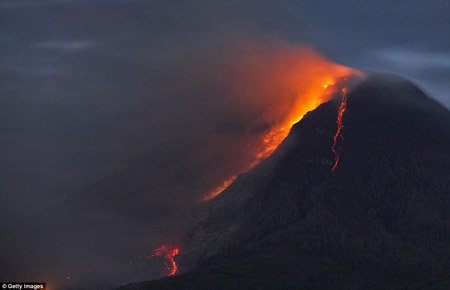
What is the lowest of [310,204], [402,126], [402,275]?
[402,275]

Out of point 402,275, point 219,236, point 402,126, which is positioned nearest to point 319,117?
point 402,126

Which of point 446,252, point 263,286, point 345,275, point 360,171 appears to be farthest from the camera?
point 360,171

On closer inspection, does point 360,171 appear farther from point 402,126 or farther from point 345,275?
point 345,275

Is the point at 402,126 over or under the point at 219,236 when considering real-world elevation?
over

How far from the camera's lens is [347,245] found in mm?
67250

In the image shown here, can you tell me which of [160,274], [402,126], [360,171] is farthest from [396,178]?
[160,274]

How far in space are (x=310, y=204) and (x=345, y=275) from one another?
1117 centimetres

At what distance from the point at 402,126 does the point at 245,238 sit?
22099 mm

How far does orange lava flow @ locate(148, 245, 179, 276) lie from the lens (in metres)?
68.2

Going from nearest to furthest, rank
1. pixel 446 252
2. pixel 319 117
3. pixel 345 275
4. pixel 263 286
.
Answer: pixel 263 286
pixel 345 275
pixel 446 252
pixel 319 117

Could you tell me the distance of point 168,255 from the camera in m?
72.4

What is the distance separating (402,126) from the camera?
83188 millimetres

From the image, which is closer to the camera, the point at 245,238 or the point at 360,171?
the point at 245,238

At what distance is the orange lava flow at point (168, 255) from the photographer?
68.2 meters
